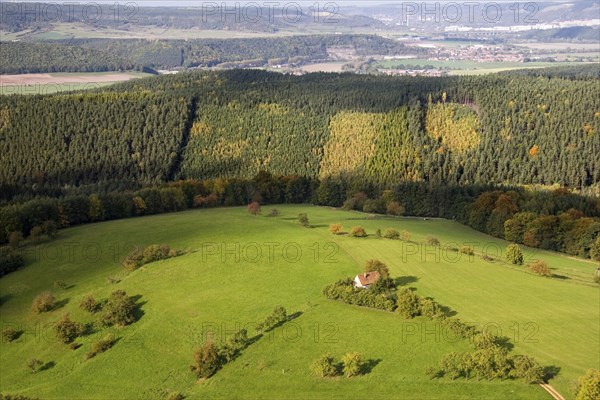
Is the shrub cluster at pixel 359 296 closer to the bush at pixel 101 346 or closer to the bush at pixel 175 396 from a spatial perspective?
the bush at pixel 175 396

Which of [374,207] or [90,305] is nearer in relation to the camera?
[90,305]

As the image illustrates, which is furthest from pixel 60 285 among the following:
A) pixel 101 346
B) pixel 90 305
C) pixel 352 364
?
pixel 352 364

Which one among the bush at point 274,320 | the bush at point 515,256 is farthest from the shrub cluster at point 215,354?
the bush at point 515,256

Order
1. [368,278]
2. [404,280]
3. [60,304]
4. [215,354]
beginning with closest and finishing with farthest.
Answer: [215,354] → [368,278] → [60,304] → [404,280]

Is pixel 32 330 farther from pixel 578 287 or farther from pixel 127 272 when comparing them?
pixel 578 287

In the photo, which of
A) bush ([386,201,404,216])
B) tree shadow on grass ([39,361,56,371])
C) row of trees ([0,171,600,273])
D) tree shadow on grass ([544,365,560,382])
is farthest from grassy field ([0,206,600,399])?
bush ([386,201,404,216])

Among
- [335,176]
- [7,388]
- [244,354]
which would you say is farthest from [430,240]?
[335,176]

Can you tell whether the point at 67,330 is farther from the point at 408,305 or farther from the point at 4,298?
the point at 408,305

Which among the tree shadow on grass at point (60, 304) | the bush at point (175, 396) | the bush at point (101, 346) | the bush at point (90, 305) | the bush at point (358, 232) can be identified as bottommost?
the bush at point (175, 396)
